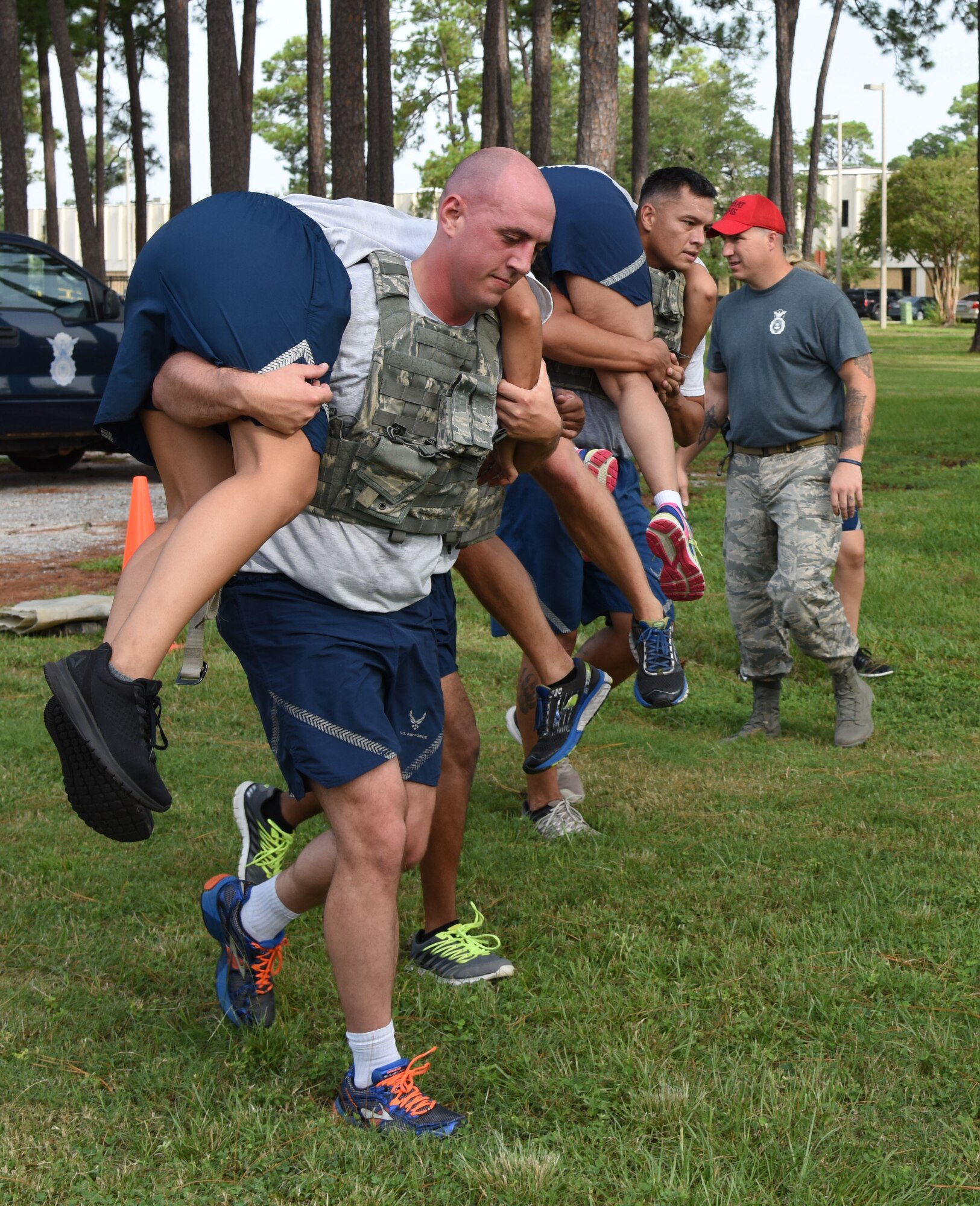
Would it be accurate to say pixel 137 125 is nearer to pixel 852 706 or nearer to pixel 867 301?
pixel 852 706

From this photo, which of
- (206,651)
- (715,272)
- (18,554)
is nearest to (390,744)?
(206,651)

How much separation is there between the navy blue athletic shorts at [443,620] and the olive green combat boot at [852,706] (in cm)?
315

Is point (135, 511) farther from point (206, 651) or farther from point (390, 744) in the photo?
point (390, 744)

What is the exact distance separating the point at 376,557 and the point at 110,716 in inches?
30.3

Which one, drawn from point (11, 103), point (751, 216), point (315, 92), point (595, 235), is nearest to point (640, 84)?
point (315, 92)

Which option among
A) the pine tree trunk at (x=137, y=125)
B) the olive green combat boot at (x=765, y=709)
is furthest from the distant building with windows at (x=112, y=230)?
the olive green combat boot at (x=765, y=709)

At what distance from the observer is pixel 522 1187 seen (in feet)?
9.46

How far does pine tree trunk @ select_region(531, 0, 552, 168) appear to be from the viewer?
998 inches

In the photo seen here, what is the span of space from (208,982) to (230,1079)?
0.58 m

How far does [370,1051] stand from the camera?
10.3 feet

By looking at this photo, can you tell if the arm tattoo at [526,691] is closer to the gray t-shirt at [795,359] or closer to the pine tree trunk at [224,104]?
the gray t-shirt at [795,359]

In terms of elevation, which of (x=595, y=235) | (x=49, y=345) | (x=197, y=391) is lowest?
(x=197, y=391)

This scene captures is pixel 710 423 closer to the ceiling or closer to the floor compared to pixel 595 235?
closer to the floor

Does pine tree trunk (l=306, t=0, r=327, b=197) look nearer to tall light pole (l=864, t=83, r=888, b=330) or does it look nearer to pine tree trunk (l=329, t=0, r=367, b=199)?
pine tree trunk (l=329, t=0, r=367, b=199)
